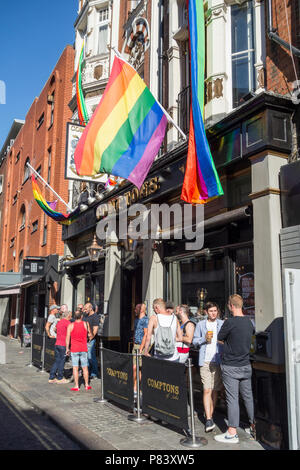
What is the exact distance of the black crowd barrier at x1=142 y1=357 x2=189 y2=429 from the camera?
5523 millimetres

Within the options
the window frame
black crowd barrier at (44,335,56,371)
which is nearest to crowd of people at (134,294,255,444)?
the window frame

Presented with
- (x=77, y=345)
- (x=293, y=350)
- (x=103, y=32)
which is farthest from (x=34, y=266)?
(x=293, y=350)

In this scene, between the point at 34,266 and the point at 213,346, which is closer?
the point at 213,346

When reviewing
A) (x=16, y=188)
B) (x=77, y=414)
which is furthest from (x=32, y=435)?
(x=16, y=188)

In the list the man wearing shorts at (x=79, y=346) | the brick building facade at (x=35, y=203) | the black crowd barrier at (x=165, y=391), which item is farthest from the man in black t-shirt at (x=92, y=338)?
the brick building facade at (x=35, y=203)

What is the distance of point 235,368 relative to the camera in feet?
18.5

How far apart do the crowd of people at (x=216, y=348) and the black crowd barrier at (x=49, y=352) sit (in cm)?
448

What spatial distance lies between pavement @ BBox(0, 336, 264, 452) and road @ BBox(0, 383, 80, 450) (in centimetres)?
11

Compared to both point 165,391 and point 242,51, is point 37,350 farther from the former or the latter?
point 242,51

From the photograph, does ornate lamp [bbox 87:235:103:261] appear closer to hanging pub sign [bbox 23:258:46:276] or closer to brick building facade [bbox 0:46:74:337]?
brick building facade [bbox 0:46:74:337]

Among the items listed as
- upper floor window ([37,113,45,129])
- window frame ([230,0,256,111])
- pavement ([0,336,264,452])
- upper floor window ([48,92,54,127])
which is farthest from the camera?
upper floor window ([37,113,45,129])

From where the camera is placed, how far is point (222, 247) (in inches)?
306

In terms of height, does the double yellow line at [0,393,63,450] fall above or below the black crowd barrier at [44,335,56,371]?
below

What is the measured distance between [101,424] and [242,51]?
23.8 feet
